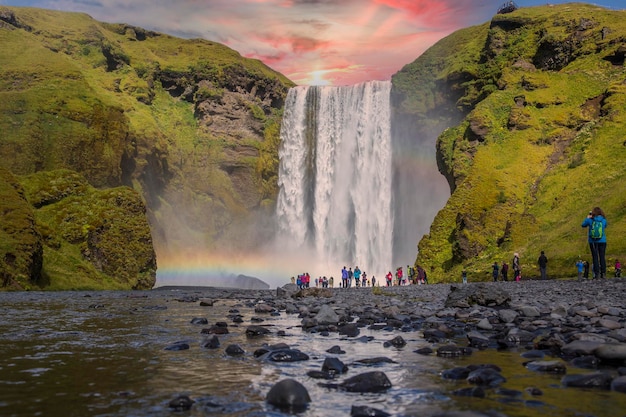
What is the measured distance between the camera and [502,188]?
50875 millimetres

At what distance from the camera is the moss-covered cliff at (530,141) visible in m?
42.2

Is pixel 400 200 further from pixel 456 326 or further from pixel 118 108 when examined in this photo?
pixel 456 326

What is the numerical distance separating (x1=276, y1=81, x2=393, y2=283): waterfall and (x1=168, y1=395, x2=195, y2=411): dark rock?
68458mm

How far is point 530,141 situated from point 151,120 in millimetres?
63130

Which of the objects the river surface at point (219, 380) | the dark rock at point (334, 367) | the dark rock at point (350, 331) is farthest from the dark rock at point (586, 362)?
the dark rock at point (350, 331)

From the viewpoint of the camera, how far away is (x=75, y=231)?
4925 centimetres

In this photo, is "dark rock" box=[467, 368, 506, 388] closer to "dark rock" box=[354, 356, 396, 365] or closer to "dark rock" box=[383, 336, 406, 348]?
"dark rock" box=[354, 356, 396, 365]

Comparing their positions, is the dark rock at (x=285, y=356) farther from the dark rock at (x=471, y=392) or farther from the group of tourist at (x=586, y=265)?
the group of tourist at (x=586, y=265)

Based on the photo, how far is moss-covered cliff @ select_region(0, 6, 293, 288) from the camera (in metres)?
65.0

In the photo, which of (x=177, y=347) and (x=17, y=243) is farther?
(x=17, y=243)

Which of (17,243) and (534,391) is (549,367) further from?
(17,243)

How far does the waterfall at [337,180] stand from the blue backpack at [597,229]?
52793mm

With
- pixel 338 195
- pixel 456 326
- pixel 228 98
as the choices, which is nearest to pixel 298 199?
pixel 338 195

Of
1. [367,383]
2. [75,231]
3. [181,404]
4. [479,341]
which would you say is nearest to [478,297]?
[479,341]
